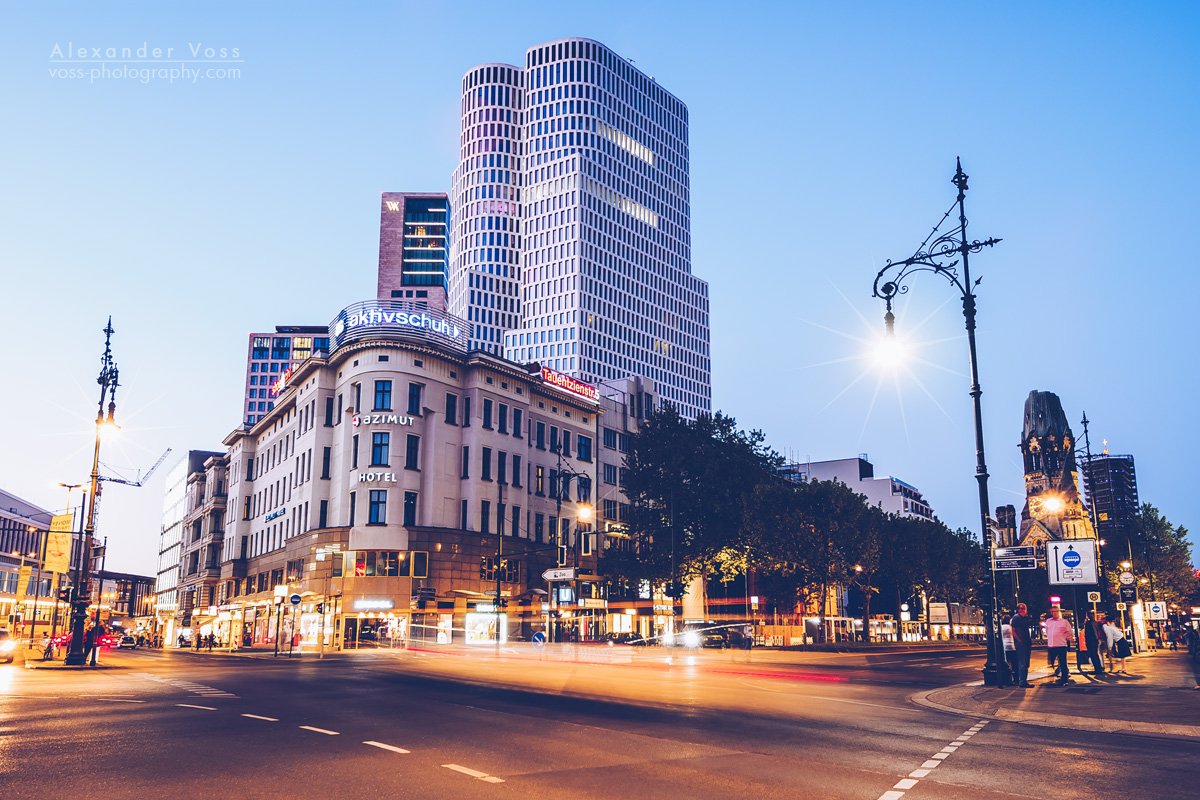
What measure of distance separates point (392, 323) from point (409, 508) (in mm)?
13395

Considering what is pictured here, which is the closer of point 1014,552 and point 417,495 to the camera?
point 1014,552

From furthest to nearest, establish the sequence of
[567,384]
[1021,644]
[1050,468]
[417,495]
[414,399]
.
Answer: [1050,468] < [567,384] < [414,399] < [417,495] < [1021,644]

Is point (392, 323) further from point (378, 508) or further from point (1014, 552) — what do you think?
point (1014, 552)

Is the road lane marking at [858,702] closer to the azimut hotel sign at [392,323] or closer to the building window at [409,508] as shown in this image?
the building window at [409,508]

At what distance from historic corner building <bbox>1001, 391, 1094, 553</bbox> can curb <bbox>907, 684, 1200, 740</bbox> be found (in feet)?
464

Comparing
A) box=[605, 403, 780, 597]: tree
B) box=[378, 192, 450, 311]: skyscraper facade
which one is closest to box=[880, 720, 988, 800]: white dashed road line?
box=[605, 403, 780, 597]: tree

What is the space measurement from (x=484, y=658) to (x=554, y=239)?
13796 centimetres

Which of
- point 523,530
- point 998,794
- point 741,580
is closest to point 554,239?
point 741,580

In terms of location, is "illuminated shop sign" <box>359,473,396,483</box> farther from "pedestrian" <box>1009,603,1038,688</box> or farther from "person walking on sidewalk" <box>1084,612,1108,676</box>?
"pedestrian" <box>1009,603,1038,688</box>

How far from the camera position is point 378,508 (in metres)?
62.5

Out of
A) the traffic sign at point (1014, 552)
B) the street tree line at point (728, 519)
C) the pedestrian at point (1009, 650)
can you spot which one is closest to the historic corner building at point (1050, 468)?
the street tree line at point (728, 519)

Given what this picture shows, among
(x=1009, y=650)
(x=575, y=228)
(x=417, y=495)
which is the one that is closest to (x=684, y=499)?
(x=417, y=495)

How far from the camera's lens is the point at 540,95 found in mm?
185000

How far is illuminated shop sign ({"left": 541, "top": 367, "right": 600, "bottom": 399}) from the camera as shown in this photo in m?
75.9
